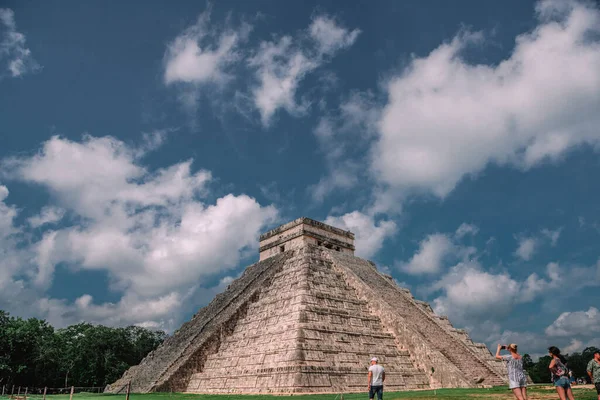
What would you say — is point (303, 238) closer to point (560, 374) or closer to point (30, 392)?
point (30, 392)

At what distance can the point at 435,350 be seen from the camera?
20547 millimetres

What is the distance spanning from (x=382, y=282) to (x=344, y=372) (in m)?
11.5

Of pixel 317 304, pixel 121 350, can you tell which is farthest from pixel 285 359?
pixel 121 350

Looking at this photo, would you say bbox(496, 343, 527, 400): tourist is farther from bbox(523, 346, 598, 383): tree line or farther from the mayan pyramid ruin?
bbox(523, 346, 598, 383): tree line

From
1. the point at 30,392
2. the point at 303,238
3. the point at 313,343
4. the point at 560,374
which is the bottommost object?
the point at 30,392

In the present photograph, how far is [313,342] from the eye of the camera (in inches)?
749

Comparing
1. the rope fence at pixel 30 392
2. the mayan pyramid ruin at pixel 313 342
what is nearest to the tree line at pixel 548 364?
the mayan pyramid ruin at pixel 313 342

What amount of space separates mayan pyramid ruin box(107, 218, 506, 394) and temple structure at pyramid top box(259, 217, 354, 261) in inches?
87.8

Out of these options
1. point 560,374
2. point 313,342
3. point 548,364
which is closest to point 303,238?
point 313,342

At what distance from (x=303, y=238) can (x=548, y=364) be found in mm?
30901

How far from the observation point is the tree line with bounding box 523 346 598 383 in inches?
1672

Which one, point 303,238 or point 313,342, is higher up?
point 303,238

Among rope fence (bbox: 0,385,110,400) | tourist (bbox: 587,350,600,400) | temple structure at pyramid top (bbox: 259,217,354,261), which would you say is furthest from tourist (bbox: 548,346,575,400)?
temple structure at pyramid top (bbox: 259,217,354,261)

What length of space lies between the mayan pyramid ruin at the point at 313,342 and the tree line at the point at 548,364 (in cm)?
2091
